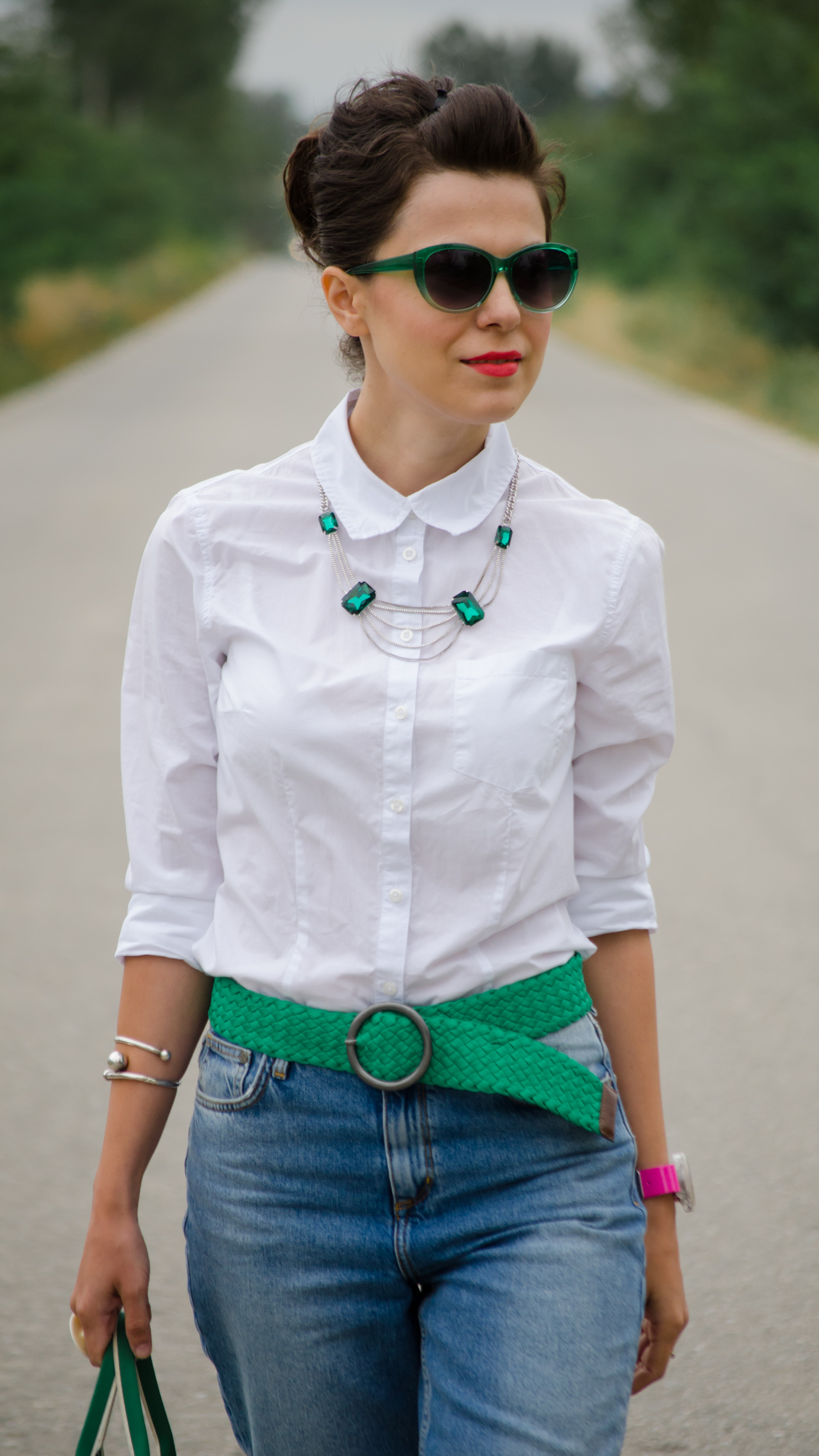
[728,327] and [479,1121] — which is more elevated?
[728,327]

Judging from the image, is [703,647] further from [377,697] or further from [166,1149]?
[377,697]

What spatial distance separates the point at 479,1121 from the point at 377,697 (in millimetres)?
459

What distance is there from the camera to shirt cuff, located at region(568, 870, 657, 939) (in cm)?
183

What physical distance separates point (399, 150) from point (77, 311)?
27520 millimetres

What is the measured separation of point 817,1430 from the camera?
100 inches

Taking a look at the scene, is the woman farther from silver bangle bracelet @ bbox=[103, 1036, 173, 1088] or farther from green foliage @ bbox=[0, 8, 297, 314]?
green foliage @ bbox=[0, 8, 297, 314]

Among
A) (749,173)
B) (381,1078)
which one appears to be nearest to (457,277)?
(381,1078)

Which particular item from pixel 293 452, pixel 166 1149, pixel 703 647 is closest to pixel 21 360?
pixel 703 647

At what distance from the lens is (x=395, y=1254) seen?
1592 mm

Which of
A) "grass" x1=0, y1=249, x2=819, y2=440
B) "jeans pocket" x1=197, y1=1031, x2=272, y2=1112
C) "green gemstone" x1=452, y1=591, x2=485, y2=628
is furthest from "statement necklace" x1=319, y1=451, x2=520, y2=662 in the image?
"grass" x1=0, y1=249, x2=819, y2=440

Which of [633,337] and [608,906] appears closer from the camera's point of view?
[608,906]

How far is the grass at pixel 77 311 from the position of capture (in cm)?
2180

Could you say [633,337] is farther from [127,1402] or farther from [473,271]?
[127,1402]

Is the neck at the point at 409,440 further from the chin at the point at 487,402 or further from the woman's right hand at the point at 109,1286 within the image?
the woman's right hand at the point at 109,1286
